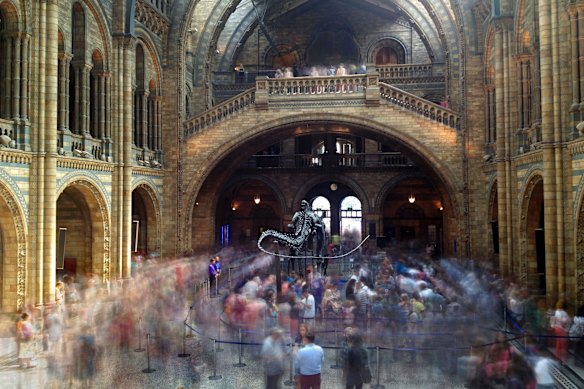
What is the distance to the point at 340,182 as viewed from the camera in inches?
1226

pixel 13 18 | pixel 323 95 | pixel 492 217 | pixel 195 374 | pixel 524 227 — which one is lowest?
pixel 195 374

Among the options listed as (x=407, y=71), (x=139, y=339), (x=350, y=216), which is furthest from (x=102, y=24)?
(x=350, y=216)

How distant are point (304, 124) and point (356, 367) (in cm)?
1590

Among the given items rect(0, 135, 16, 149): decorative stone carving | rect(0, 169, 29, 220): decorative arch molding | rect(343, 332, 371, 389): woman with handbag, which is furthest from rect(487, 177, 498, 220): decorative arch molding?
rect(0, 135, 16, 149): decorative stone carving

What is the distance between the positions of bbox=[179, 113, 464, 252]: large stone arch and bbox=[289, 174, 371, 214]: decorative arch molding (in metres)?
7.05

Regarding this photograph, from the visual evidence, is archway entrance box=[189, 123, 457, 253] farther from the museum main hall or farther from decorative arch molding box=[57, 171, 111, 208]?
decorative arch molding box=[57, 171, 111, 208]

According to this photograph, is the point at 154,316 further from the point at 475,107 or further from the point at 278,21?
the point at 278,21

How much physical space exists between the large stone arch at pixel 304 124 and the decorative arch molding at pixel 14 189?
31.3 feet

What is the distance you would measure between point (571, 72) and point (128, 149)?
1426cm

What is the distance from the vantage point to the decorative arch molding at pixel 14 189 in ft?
45.0

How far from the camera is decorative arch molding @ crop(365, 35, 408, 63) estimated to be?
33.9m

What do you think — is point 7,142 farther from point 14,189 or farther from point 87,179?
point 87,179

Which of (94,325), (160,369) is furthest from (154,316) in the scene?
(160,369)

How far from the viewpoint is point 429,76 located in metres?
30.4
